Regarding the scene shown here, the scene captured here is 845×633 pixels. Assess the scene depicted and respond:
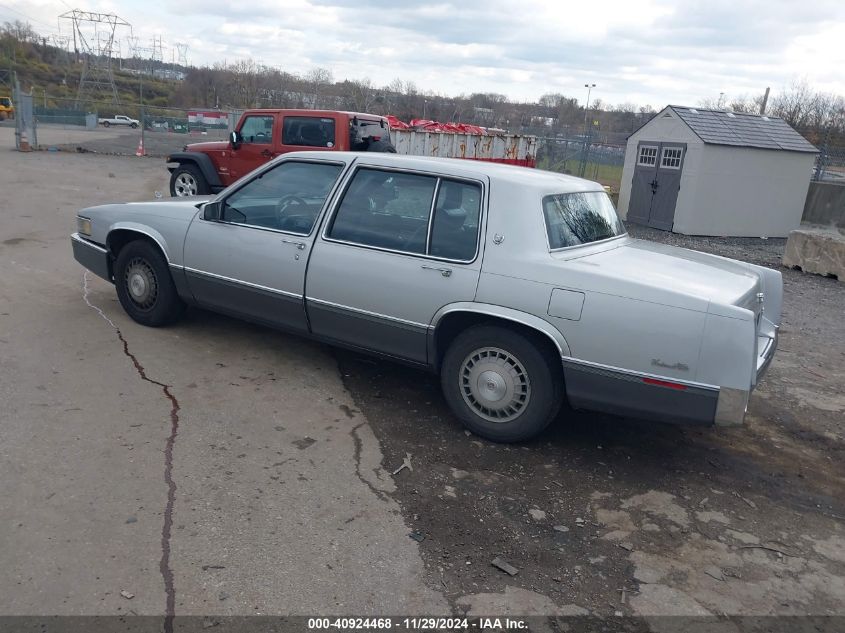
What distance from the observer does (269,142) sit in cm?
1189

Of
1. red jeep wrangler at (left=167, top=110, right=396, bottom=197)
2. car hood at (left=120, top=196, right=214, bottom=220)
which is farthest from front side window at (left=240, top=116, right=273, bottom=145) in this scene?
car hood at (left=120, top=196, right=214, bottom=220)

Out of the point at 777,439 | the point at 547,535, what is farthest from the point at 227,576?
the point at 777,439

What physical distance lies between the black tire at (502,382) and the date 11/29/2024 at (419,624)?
1532 mm

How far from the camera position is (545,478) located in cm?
392

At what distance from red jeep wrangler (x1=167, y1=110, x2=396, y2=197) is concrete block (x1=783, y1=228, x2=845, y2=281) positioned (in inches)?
287

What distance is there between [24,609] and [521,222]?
3.13 meters

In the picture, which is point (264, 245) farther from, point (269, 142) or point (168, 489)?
point (269, 142)

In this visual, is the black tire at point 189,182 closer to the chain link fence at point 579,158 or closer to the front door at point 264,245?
the front door at point 264,245

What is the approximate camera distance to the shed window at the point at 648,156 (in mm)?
16547

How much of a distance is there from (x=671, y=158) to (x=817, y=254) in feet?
17.7

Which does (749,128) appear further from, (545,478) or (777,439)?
(545,478)

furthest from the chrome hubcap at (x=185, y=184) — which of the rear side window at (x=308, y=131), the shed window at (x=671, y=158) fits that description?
the shed window at (x=671, y=158)

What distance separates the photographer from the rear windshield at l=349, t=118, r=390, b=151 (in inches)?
458

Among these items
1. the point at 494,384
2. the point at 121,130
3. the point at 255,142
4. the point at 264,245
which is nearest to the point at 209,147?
the point at 255,142
